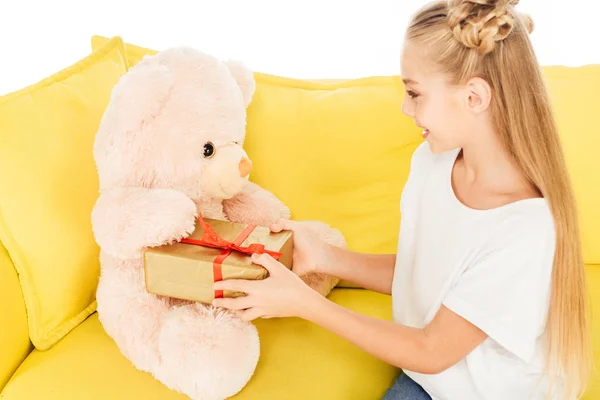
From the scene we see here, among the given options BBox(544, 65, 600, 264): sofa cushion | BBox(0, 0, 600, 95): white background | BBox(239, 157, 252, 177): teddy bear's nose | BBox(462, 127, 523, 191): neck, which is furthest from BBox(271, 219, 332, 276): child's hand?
BBox(0, 0, 600, 95): white background

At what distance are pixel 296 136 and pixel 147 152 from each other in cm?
39

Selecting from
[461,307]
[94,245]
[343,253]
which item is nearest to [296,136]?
[343,253]

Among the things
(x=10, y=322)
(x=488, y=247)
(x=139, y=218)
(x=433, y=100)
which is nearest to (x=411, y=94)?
(x=433, y=100)

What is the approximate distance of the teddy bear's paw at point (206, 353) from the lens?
3.29ft

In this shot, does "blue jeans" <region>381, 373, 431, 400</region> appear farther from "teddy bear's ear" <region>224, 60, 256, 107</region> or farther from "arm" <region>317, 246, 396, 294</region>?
"teddy bear's ear" <region>224, 60, 256, 107</region>

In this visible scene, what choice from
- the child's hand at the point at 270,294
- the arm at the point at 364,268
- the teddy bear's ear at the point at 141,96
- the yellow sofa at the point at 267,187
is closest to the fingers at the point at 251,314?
the child's hand at the point at 270,294

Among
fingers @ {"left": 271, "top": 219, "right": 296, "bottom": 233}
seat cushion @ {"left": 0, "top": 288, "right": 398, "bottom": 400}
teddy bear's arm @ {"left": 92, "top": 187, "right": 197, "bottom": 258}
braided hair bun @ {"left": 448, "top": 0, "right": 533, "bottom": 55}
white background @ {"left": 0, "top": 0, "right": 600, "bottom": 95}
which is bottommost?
seat cushion @ {"left": 0, "top": 288, "right": 398, "bottom": 400}

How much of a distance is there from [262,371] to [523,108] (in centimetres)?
62

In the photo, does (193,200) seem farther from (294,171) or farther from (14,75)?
(14,75)

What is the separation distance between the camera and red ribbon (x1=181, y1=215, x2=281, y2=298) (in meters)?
0.95

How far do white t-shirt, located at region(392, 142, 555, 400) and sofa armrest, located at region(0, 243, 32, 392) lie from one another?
689 millimetres

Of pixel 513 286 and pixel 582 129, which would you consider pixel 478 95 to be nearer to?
pixel 513 286

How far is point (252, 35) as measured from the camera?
5.94ft

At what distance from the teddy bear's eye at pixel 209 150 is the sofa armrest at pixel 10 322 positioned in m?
0.41
